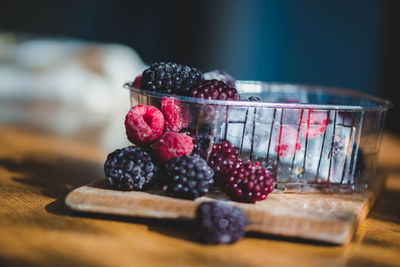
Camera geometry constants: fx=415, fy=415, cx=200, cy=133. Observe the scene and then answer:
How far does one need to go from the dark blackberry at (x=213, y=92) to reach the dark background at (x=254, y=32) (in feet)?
7.87

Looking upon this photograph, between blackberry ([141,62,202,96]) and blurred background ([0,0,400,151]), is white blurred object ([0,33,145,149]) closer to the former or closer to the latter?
blurred background ([0,0,400,151])

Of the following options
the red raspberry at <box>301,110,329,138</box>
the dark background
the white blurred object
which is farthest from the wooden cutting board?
the dark background

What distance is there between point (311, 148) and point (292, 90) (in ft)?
1.69

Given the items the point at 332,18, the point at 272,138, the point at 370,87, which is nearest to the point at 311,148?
the point at 272,138

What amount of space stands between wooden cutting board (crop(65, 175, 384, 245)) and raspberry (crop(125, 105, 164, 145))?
112 millimetres

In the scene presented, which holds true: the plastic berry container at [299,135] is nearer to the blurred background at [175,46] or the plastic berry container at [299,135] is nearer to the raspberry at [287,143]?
the raspberry at [287,143]

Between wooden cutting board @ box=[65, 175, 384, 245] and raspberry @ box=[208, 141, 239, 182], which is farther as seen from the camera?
raspberry @ box=[208, 141, 239, 182]

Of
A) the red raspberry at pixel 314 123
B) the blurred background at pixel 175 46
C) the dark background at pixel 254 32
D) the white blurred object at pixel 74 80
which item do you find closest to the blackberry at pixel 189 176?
the red raspberry at pixel 314 123

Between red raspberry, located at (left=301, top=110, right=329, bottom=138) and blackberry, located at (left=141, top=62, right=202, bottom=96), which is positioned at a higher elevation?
blackberry, located at (left=141, top=62, right=202, bottom=96)

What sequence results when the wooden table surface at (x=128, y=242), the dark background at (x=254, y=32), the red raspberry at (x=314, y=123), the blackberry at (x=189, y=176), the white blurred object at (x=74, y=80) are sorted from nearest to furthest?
the wooden table surface at (x=128, y=242)
the blackberry at (x=189, y=176)
the red raspberry at (x=314, y=123)
the white blurred object at (x=74, y=80)
the dark background at (x=254, y=32)

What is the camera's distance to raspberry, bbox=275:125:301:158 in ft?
2.80

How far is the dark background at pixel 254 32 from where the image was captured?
3.00m

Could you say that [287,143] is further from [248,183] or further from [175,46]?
[175,46]

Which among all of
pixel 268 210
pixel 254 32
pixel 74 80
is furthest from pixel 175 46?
pixel 268 210
